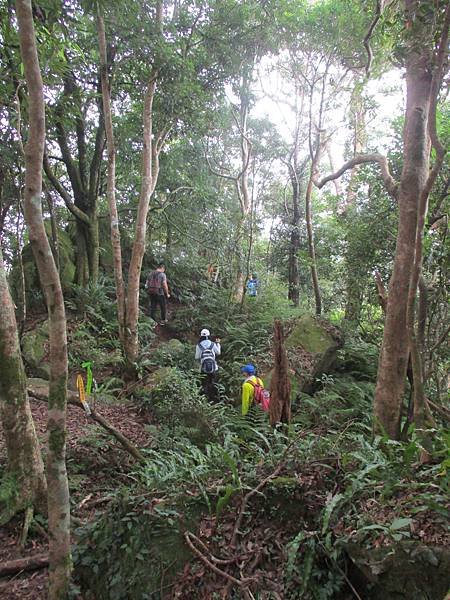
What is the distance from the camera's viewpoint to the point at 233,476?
3.86 m

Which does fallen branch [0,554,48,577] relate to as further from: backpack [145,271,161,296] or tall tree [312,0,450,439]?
backpack [145,271,161,296]

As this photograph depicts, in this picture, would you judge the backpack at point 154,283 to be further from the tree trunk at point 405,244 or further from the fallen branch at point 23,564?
the fallen branch at point 23,564

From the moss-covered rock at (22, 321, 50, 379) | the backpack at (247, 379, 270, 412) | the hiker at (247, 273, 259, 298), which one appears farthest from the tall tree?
the hiker at (247, 273, 259, 298)

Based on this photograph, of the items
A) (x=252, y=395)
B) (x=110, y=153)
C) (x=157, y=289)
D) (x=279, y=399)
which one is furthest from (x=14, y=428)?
(x=157, y=289)

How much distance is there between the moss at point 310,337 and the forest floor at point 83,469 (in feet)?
15.4

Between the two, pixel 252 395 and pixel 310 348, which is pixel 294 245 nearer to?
pixel 310 348

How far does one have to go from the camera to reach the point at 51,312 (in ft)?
10.00

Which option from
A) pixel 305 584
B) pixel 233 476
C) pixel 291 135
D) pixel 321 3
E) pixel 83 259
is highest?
pixel 321 3

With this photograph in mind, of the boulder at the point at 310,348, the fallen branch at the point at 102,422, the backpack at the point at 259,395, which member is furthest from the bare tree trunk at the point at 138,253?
the fallen branch at the point at 102,422

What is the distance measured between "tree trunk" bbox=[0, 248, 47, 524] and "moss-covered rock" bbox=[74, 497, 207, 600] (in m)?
0.97

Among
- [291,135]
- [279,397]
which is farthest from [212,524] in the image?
[291,135]

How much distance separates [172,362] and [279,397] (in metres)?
4.09

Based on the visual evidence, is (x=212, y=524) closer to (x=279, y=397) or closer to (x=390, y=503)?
(x=390, y=503)

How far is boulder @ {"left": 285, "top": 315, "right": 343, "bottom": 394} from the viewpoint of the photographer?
31.7 feet
